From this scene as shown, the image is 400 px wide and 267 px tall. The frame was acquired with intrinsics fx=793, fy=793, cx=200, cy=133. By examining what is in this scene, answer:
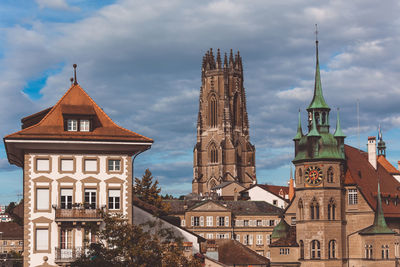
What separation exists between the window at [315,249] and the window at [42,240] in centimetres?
5958

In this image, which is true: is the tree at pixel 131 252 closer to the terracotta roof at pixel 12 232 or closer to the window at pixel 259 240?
the window at pixel 259 240

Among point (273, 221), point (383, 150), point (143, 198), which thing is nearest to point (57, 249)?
point (143, 198)

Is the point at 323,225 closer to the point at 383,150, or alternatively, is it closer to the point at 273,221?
the point at 273,221

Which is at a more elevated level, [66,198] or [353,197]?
[353,197]

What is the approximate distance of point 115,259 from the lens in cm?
4866

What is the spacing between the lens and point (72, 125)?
59.4 metres

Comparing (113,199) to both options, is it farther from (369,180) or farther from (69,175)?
(369,180)

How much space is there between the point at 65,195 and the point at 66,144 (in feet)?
12.3

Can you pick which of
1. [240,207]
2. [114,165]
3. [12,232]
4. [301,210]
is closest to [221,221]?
[240,207]

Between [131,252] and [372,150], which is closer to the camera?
[131,252]

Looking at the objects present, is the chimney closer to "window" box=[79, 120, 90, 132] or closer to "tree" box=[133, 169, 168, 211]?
"tree" box=[133, 169, 168, 211]

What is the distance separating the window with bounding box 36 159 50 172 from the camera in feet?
191

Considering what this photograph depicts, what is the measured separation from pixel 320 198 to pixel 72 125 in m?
58.8

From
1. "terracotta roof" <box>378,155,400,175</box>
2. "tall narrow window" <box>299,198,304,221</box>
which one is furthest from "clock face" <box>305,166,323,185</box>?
"terracotta roof" <box>378,155,400,175</box>
